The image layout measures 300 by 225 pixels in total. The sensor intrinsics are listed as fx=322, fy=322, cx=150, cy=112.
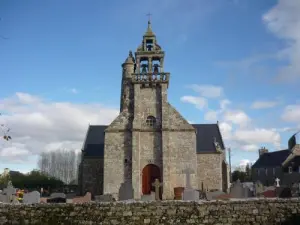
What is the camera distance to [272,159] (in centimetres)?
5100

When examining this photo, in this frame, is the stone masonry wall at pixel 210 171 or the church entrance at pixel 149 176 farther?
the stone masonry wall at pixel 210 171

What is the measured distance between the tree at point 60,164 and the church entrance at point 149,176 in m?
69.8

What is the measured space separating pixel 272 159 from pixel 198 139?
2183 cm

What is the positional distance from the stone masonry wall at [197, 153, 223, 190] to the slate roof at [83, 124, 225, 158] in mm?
746

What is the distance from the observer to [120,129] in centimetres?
2597

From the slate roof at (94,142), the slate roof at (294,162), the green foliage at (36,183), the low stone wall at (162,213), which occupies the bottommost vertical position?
the green foliage at (36,183)

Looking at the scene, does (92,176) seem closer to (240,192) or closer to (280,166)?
(240,192)

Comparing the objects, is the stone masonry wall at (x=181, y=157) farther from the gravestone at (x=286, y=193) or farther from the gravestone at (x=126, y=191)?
the gravestone at (x=126, y=191)

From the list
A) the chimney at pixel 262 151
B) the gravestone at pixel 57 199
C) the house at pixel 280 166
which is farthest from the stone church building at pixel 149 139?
the chimney at pixel 262 151

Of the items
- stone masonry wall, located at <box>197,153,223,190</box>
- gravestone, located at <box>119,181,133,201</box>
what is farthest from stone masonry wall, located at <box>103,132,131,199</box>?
gravestone, located at <box>119,181,133,201</box>

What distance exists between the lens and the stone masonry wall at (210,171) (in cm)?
3003

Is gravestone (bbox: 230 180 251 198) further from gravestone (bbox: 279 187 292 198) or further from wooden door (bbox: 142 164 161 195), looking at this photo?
wooden door (bbox: 142 164 161 195)

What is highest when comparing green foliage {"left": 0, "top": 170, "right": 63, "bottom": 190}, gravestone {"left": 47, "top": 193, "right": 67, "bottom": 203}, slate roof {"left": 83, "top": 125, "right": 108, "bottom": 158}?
slate roof {"left": 83, "top": 125, "right": 108, "bottom": 158}

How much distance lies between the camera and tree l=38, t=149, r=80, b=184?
307 feet
